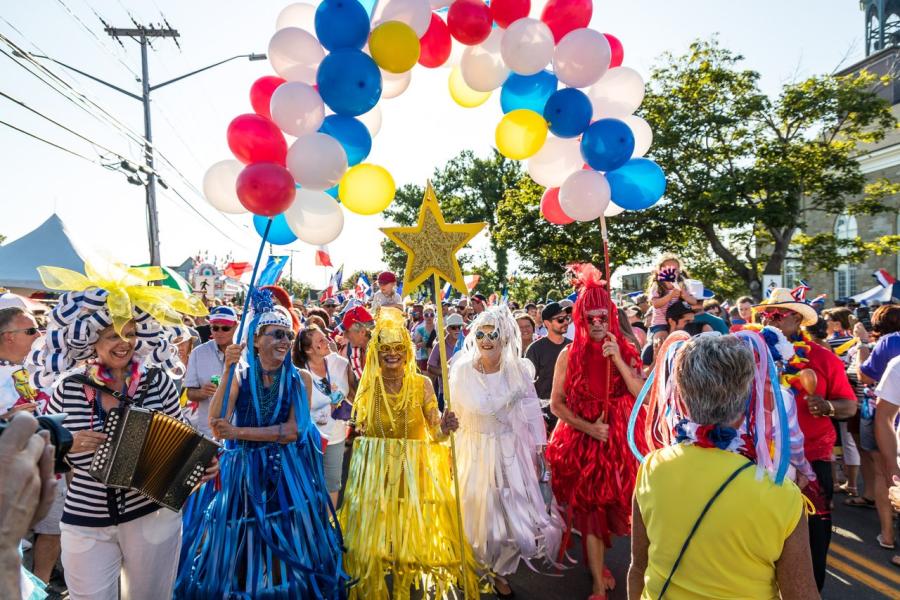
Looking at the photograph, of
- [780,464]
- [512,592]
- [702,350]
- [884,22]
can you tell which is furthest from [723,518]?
[884,22]

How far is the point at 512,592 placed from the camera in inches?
159

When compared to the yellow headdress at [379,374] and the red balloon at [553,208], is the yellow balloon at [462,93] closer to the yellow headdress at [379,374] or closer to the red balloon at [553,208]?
the red balloon at [553,208]

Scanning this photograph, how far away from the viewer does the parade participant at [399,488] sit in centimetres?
375

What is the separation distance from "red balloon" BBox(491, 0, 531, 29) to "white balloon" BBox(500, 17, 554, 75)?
16 cm

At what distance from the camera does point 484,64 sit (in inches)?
180

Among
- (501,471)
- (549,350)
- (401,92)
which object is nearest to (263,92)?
(401,92)

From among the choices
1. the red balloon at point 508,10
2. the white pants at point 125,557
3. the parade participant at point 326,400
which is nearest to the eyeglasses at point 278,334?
the white pants at point 125,557

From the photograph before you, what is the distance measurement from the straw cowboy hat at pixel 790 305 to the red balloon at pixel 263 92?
3.80 meters

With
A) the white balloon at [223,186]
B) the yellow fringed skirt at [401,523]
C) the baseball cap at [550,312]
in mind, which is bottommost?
the yellow fringed skirt at [401,523]

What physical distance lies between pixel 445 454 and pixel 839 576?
3010 millimetres

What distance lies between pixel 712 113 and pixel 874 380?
638 inches

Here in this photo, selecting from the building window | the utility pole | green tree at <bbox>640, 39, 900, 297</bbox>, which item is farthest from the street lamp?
the building window

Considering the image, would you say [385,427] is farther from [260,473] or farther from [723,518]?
[723,518]

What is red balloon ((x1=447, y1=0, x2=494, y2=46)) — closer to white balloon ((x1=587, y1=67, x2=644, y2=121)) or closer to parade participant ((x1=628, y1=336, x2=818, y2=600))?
white balloon ((x1=587, y1=67, x2=644, y2=121))
